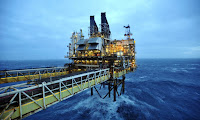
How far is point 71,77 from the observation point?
12.0 meters

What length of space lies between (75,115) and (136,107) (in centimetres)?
1413

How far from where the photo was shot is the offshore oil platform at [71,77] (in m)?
8.21

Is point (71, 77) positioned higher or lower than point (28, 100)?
higher

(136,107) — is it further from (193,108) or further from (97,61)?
(97,61)

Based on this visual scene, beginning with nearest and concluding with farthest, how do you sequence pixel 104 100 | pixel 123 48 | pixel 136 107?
pixel 136 107
pixel 104 100
pixel 123 48

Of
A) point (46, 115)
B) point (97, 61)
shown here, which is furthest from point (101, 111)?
point (97, 61)

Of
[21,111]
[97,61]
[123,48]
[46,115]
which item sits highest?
[123,48]

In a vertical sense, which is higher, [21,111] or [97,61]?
[97,61]

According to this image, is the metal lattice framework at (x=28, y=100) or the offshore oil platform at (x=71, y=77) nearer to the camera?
the metal lattice framework at (x=28, y=100)

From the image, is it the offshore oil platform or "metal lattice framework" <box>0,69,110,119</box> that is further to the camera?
the offshore oil platform

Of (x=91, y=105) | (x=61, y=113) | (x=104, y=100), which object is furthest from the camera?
(x=104, y=100)

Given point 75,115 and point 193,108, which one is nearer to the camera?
point 75,115

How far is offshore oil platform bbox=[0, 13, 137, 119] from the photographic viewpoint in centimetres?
821

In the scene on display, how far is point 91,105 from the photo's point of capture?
2259cm
